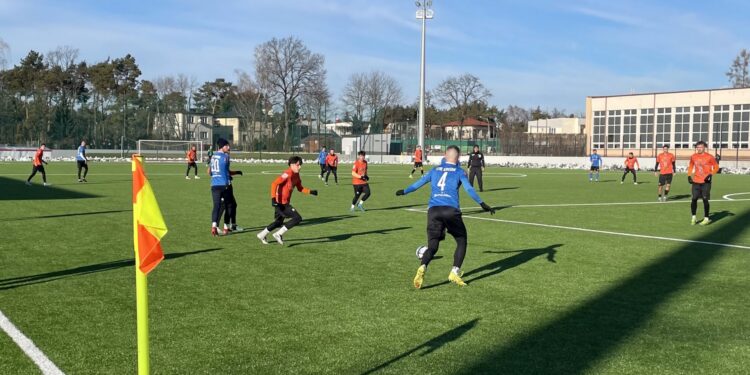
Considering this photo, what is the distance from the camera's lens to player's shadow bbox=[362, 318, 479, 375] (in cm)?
532

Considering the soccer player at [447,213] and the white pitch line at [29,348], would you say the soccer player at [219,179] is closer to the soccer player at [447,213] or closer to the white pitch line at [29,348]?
the soccer player at [447,213]

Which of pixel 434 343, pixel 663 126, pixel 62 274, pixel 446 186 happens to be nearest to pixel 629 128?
pixel 663 126

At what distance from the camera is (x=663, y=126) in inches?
2992

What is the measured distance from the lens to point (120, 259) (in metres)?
10.2

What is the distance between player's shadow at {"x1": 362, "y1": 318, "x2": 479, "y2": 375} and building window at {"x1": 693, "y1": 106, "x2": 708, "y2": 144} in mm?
74278

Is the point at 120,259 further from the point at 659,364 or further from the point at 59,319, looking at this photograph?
the point at 659,364

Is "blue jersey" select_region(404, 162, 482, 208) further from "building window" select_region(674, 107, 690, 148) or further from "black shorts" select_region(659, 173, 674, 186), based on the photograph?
"building window" select_region(674, 107, 690, 148)

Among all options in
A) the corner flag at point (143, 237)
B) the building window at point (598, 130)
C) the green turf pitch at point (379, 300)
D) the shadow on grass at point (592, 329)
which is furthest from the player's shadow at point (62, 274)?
the building window at point (598, 130)

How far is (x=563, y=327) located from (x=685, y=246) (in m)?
6.99

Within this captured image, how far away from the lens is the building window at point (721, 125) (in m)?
70.8

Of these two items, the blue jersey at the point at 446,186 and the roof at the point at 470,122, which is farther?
the roof at the point at 470,122

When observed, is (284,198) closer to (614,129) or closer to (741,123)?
(741,123)

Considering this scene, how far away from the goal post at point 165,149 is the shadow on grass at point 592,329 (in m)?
59.8

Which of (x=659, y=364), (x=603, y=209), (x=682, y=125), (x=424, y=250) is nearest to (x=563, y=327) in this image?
(x=659, y=364)
